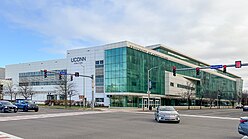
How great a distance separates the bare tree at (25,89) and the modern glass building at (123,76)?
2158 millimetres

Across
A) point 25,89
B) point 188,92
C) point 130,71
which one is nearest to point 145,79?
point 130,71

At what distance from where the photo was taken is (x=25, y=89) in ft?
285

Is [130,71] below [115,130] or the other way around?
the other way around

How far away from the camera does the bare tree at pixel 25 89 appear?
88988 millimetres

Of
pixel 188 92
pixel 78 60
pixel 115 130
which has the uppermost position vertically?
pixel 78 60

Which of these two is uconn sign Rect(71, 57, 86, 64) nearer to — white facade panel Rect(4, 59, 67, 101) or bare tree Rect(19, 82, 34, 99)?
white facade panel Rect(4, 59, 67, 101)

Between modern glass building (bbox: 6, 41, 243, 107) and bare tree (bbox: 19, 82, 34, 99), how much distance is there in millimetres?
2158

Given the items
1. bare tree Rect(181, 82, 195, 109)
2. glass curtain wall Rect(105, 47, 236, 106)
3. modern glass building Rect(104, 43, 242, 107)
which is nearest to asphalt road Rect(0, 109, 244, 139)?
modern glass building Rect(104, 43, 242, 107)

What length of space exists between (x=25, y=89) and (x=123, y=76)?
37.5 metres

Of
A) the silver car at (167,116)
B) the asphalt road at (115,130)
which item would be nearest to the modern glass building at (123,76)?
the silver car at (167,116)

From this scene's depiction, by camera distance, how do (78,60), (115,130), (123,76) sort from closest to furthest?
1. (115,130)
2. (123,76)
3. (78,60)

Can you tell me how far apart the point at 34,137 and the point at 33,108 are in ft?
87.4

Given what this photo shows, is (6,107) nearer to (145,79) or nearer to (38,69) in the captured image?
(145,79)

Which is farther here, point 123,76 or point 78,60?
point 78,60
